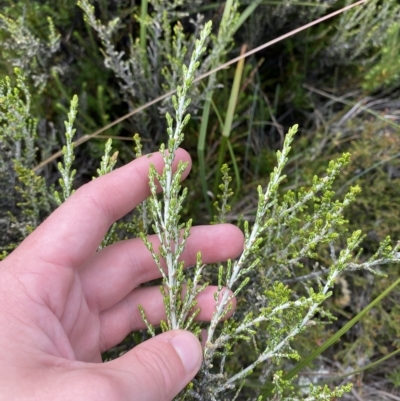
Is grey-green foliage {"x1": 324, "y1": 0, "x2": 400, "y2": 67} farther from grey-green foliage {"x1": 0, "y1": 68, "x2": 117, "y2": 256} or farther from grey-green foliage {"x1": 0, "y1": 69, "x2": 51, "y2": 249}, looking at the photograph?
grey-green foliage {"x1": 0, "y1": 69, "x2": 51, "y2": 249}

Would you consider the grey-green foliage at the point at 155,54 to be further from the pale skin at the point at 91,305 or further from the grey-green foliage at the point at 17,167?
the pale skin at the point at 91,305

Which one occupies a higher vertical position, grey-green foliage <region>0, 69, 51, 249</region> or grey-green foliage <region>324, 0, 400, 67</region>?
grey-green foliage <region>324, 0, 400, 67</region>

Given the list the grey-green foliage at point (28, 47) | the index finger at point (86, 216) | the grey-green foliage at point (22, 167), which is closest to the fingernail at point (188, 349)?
the index finger at point (86, 216)

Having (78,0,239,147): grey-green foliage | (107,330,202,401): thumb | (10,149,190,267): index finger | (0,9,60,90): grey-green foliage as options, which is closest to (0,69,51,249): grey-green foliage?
(0,9,60,90): grey-green foliage

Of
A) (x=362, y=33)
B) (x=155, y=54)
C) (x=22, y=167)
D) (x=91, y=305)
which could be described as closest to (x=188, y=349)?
(x=91, y=305)

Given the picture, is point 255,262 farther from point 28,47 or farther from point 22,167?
point 28,47

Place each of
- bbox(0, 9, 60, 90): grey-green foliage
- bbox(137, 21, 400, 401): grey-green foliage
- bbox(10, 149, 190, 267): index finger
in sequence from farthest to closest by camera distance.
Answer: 1. bbox(0, 9, 60, 90): grey-green foliage
2. bbox(10, 149, 190, 267): index finger
3. bbox(137, 21, 400, 401): grey-green foliage

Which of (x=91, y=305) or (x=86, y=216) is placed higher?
(x=86, y=216)
